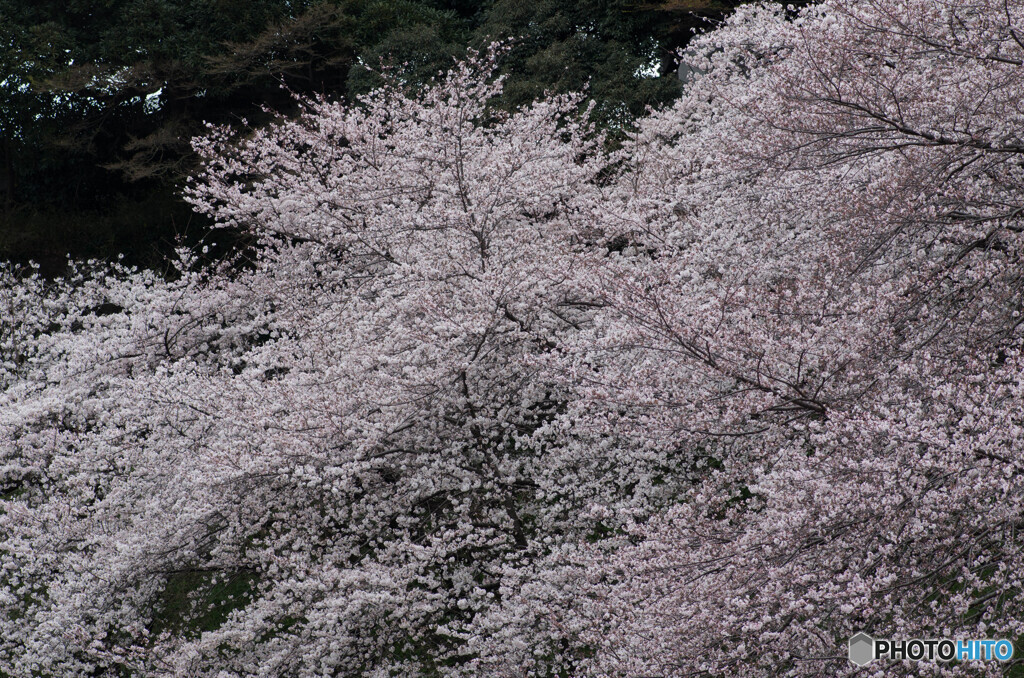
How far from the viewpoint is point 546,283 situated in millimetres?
7613

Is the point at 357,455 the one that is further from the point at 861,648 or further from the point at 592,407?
the point at 861,648

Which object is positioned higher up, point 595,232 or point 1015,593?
point 595,232

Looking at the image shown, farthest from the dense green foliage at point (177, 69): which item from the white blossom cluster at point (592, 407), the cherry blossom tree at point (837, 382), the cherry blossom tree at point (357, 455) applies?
the cherry blossom tree at point (837, 382)

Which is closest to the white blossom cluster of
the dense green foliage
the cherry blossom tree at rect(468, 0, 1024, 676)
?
the cherry blossom tree at rect(468, 0, 1024, 676)

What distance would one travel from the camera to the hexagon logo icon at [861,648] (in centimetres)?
461

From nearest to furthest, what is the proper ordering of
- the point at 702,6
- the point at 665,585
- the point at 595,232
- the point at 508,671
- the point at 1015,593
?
the point at 1015,593 < the point at 665,585 < the point at 508,671 < the point at 595,232 < the point at 702,6

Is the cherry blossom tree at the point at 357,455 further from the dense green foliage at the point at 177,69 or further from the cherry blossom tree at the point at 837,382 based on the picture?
the dense green foliage at the point at 177,69

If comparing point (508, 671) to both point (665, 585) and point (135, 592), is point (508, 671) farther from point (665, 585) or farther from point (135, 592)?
point (135, 592)

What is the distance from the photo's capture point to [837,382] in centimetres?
556

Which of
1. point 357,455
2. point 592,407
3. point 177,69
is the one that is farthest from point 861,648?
point 177,69

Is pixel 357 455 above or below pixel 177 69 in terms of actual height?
below

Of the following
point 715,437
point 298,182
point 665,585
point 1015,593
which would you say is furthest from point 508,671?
point 298,182

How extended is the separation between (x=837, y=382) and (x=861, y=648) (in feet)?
5.27

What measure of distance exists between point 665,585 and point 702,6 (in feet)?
38.9
